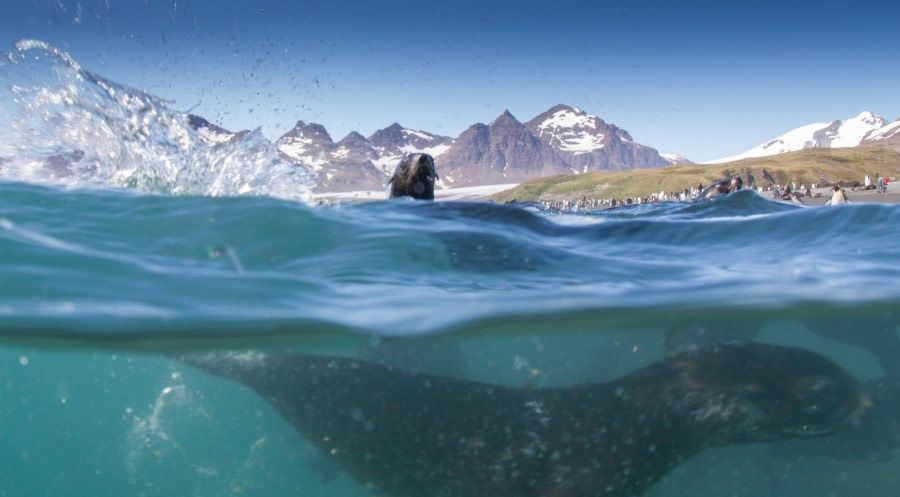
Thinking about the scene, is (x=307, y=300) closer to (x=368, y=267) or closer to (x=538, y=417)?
(x=368, y=267)

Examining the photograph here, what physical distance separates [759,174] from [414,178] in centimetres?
16142

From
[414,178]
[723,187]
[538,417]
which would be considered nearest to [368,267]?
[538,417]

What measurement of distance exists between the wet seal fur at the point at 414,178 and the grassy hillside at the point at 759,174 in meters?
141

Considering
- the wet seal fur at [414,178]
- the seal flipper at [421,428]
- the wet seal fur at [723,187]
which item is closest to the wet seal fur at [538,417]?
the seal flipper at [421,428]

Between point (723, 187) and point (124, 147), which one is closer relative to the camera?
point (124, 147)

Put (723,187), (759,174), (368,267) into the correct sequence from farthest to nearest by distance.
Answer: (759,174) < (723,187) < (368,267)

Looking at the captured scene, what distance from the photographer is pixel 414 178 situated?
9.37 m

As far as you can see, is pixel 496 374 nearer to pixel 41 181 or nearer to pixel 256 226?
pixel 256 226

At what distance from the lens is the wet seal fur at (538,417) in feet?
18.5

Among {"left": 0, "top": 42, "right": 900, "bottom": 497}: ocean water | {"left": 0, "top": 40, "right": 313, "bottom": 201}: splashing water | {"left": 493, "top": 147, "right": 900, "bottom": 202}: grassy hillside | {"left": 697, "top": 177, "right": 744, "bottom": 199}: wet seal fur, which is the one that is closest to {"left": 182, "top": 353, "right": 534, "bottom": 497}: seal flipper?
{"left": 0, "top": 42, "right": 900, "bottom": 497}: ocean water

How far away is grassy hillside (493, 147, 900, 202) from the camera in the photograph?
15050 cm

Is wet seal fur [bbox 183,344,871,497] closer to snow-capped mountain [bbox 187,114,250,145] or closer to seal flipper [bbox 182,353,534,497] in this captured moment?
seal flipper [bbox 182,353,534,497]

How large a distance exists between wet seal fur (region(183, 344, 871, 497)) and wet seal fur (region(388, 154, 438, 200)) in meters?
3.58

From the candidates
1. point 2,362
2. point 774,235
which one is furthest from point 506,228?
point 2,362
